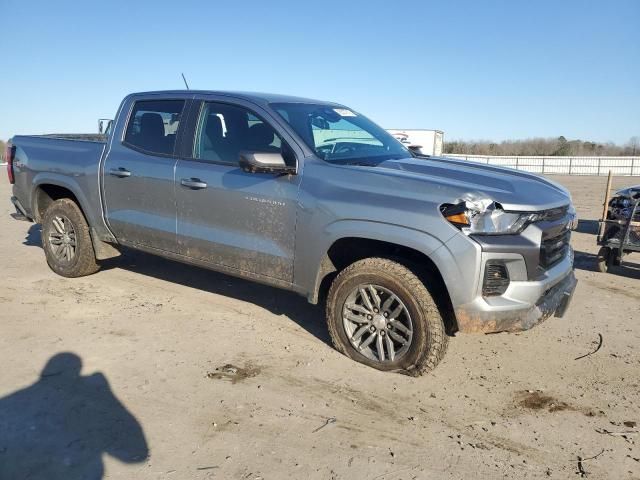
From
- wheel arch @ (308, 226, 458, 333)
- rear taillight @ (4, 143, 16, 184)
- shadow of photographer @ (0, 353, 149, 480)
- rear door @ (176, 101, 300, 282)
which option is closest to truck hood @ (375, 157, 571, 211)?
wheel arch @ (308, 226, 458, 333)

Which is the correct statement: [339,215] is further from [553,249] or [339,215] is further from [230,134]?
[553,249]

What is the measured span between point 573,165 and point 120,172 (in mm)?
44538

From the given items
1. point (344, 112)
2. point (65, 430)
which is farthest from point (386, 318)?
point (344, 112)

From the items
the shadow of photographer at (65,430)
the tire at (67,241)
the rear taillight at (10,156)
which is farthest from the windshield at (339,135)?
the rear taillight at (10,156)

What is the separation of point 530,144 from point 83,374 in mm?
86345

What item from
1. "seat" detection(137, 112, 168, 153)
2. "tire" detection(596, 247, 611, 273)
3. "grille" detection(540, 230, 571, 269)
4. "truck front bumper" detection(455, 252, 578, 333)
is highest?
"seat" detection(137, 112, 168, 153)

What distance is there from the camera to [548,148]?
244 feet

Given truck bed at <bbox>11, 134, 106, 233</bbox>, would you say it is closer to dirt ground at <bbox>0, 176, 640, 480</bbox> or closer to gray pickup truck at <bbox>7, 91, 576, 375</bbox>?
gray pickup truck at <bbox>7, 91, 576, 375</bbox>

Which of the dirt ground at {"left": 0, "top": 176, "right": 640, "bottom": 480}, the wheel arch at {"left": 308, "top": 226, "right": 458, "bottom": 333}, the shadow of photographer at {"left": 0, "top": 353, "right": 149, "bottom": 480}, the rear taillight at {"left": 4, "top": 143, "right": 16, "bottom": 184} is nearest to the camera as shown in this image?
the shadow of photographer at {"left": 0, "top": 353, "right": 149, "bottom": 480}

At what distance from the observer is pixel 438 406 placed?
3.47 metres

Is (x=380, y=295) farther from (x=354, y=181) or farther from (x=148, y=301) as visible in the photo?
(x=148, y=301)

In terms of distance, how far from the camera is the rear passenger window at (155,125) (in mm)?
4996

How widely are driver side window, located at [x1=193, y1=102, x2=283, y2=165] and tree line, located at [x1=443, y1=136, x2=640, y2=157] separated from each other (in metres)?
62.9

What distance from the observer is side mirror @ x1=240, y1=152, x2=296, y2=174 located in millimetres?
3941
